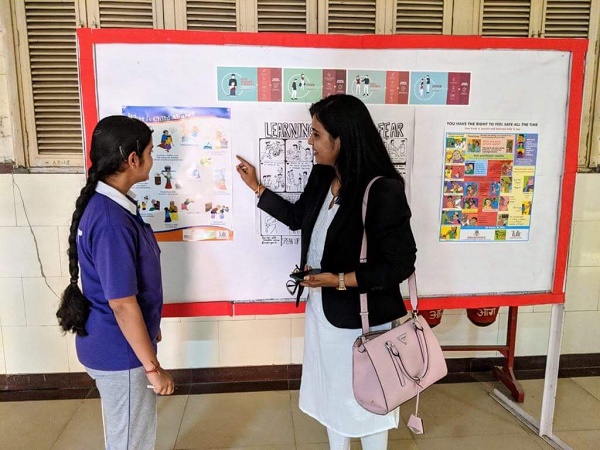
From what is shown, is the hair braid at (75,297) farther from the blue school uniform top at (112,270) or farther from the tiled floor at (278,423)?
the tiled floor at (278,423)

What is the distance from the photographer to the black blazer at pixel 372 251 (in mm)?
1362

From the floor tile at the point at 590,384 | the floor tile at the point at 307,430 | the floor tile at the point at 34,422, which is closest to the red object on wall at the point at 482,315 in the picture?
the floor tile at the point at 590,384

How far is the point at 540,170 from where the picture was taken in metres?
1.93

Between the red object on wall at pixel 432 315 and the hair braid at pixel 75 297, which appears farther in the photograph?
the red object on wall at pixel 432 315

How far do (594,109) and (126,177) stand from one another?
2.56 m

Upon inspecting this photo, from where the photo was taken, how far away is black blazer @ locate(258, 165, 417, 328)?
4.47 ft

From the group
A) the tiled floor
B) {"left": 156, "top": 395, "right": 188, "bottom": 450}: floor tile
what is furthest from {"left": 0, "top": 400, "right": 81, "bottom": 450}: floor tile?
{"left": 156, "top": 395, "right": 188, "bottom": 450}: floor tile

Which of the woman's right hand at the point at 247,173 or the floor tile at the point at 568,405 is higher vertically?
the woman's right hand at the point at 247,173

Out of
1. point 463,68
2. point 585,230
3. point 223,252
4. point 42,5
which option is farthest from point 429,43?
point 42,5

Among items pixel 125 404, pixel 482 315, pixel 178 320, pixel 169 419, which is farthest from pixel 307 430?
pixel 125 404

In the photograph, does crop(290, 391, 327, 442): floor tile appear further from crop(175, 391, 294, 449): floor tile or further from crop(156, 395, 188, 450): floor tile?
crop(156, 395, 188, 450): floor tile

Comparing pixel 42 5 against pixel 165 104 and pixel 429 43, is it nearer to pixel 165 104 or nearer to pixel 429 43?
pixel 165 104

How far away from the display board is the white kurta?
14.1 inches

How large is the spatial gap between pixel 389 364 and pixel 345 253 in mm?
358
